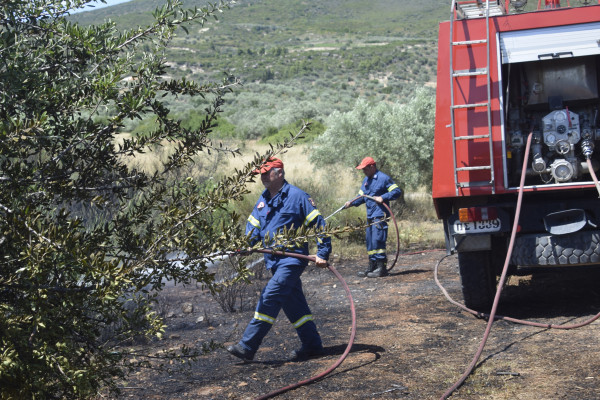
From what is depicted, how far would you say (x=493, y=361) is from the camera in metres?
5.16

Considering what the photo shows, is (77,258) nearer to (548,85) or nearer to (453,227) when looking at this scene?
(453,227)

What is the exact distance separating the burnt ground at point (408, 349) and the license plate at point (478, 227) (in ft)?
2.79

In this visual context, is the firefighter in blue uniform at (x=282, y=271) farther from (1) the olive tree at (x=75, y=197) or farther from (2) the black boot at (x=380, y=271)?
(2) the black boot at (x=380, y=271)

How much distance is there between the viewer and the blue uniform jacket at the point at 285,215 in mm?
5822

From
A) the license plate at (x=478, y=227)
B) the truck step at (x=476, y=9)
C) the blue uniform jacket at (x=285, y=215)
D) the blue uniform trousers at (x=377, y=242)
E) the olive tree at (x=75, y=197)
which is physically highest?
the truck step at (x=476, y=9)

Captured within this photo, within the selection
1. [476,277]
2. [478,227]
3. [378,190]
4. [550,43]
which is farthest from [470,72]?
[378,190]

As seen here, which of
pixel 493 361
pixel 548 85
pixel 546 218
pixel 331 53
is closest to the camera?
pixel 493 361

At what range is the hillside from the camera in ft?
128

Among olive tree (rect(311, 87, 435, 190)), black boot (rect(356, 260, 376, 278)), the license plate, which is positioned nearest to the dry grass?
olive tree (rect(311, 87, 435, 190))

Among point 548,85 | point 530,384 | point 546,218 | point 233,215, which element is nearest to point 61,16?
point 233,215

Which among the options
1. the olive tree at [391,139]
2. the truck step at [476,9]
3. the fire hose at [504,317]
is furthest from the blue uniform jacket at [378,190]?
the olive tree at [391,139]

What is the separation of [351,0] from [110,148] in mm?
92540

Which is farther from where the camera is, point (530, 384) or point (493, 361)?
point (493, 361)

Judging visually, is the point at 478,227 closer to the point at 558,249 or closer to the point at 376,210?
the point at 558,249
